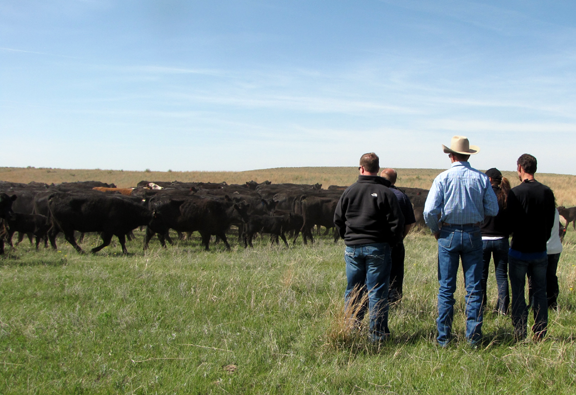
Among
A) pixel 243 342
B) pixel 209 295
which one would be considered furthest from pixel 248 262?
pixel 243 342

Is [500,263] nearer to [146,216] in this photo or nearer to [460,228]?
[460,228]

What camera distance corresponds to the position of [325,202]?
15.7 m

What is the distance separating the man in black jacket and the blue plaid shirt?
370 mm

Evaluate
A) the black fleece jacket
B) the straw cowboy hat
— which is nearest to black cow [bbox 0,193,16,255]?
the black fleece jacket

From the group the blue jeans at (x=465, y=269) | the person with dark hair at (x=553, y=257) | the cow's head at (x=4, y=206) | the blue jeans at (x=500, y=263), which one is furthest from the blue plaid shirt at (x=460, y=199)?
the cow's head at (x=4, y=206)

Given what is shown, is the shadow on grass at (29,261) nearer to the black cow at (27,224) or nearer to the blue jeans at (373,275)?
the black cow at (27,224)

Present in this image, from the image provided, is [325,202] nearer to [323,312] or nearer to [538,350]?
[323,312]

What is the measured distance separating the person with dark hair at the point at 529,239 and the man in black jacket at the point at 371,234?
1268 mm

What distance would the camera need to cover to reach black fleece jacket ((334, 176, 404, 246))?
456 centimetres

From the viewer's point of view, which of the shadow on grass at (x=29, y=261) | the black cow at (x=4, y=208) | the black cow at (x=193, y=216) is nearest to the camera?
the shadow on grass at (x=29, y=261)

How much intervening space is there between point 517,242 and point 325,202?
36.1ft

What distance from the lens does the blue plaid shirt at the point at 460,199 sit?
4.54 m

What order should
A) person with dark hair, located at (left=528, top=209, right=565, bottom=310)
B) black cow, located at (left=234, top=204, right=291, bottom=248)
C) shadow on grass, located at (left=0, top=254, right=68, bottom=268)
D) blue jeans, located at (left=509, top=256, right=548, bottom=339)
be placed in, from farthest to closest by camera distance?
1. black cow, located at (left=234, top=204, right=291, bottom=248)
2. shadow on grass, located at (left=0, top=254, right=68, bottom=268)
3. person with dark hair, located at (left=528, top=209, right=565, bottom=310)
4. blue jeans, located at (left=509, top=256, right=548, bottom=339)

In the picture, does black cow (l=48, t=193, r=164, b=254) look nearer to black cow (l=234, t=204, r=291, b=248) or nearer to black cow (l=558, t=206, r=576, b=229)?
black cow (l=234, t=204, r=291, b=248)
